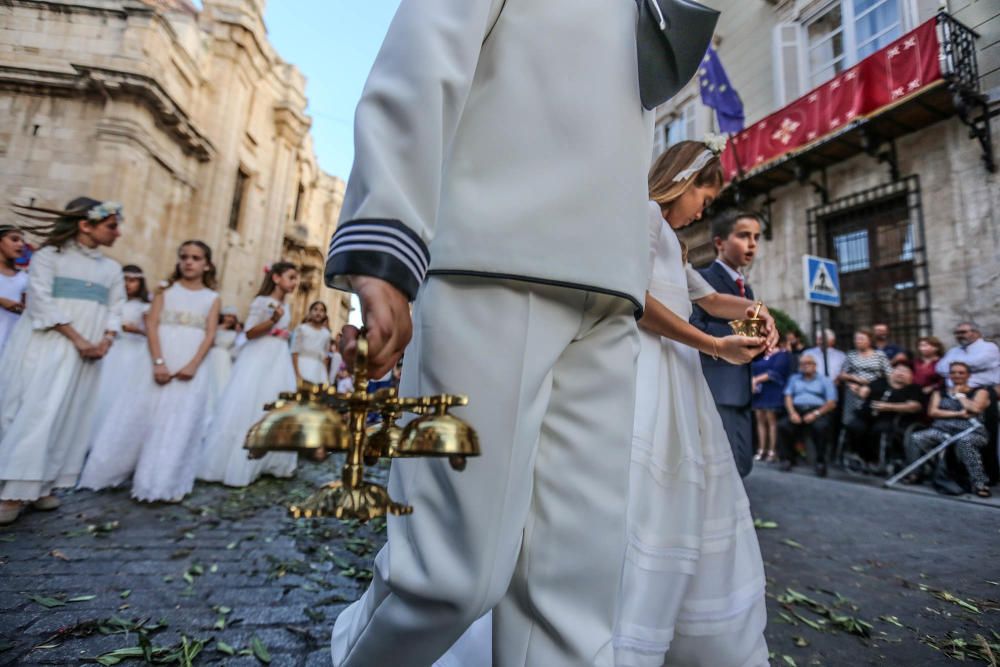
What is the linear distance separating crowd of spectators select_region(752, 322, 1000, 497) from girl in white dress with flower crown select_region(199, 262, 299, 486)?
7035 mm

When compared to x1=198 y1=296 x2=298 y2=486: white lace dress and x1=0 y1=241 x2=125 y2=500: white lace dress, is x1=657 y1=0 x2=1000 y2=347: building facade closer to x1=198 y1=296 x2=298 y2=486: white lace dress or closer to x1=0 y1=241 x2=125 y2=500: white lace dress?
x1=198 y1=296 x2=298 y2=486: white lace dress

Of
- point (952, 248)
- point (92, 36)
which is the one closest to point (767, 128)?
point (952, 248)

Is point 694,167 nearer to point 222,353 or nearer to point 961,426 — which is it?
point 961,426

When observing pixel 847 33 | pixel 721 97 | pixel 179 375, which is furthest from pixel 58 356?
pixel 847 33

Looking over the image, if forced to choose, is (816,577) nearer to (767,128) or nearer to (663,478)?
(663,478)

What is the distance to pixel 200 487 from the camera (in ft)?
15.5

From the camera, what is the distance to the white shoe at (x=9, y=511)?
3.15 metres

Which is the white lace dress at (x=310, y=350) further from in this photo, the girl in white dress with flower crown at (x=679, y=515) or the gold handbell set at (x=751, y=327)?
the gold handbell set at (x=751, y=327)

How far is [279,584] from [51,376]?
271cm

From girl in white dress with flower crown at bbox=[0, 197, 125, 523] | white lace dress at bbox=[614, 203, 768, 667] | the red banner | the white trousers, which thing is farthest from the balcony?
girl in white dress with flower crown at bbox=[0, 197, 125, 523]

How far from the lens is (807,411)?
7.53m

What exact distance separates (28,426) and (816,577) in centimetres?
531

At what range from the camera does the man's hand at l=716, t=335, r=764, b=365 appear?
1.99 metres

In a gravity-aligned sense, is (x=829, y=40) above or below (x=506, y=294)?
above
